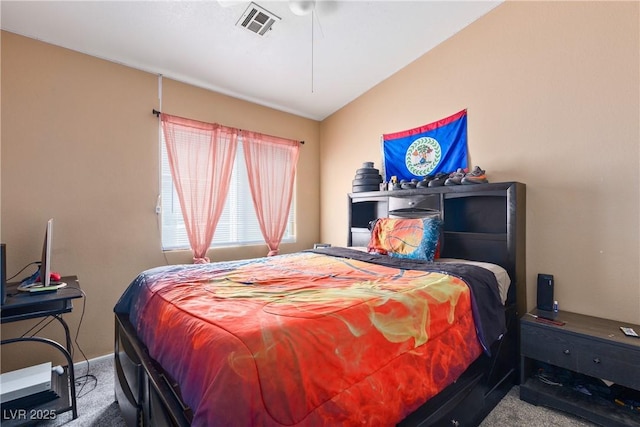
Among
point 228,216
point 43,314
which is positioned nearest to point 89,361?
point 43,314

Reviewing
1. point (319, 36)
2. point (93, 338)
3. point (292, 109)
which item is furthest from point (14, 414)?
point (292, 109)

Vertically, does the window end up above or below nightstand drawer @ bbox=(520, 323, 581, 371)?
above

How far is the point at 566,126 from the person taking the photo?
2.03 metres

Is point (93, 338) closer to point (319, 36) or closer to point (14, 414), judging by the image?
point (14, 414)

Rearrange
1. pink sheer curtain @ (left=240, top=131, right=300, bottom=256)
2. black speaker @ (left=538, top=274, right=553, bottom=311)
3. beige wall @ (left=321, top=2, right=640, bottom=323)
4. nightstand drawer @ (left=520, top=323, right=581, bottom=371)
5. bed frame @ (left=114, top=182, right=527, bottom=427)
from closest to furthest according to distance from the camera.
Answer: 1. bed frame @ (left=114, top=182, right=527, bottom=427)
2. nightstand drawer @ (left=520, top=323, right=581, bottom=371)
3. beige wall @ (left=321, top=2, right=640, bottom=323)
4. black speaker @ (left=538, top=274, right=553, bottom=311)
5. pink sheer curtain @ (left=240, top=131, right=300, bottom=256)

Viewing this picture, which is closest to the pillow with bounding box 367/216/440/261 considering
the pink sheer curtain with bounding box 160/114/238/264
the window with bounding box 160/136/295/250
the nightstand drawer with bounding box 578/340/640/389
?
the nightstand drawer with bounding box 578/340/640/389

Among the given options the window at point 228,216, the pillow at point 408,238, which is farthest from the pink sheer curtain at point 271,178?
the pillow at point 408,238

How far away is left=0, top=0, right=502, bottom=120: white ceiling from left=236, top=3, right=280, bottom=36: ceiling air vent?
4 cm

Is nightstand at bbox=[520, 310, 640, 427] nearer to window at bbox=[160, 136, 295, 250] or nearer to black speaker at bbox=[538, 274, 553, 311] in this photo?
black speaker at bbox=[538, 274, 553, 311]

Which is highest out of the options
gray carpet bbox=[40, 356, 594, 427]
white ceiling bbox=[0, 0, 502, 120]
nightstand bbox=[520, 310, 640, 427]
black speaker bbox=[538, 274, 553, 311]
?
white ceiling bbox=[0, 0, 502, 120]

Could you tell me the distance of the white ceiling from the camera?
81.1 inches

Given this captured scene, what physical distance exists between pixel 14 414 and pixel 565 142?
4.01 metres

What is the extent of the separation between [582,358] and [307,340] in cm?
184

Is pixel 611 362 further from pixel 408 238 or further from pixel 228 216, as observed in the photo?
pixel 228 216
